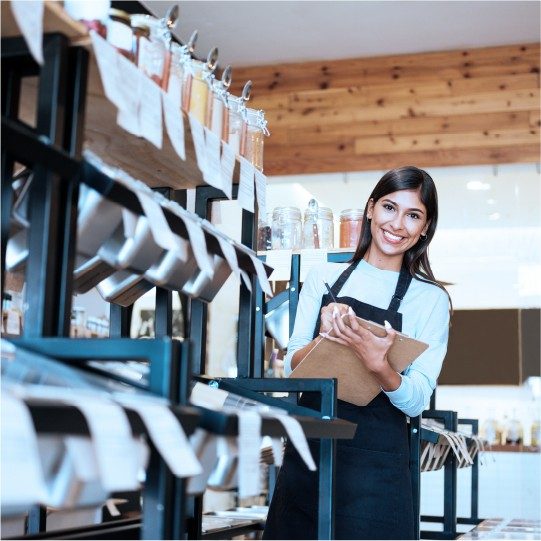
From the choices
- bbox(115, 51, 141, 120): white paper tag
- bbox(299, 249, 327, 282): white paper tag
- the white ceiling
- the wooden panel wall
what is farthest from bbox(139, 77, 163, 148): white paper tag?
the wooden panel wall

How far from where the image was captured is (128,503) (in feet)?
15.3

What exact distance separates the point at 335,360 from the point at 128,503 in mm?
2838

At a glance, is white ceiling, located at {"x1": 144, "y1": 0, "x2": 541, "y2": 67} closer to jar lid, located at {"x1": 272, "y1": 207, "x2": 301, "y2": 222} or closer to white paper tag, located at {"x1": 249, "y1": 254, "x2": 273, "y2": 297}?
jar lid, located at {"x1": 272, "y1": 207, "x2": 301, "y2": 222}

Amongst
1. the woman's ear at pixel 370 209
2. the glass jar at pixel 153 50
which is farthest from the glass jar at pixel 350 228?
the glass jar at pixel 153 50

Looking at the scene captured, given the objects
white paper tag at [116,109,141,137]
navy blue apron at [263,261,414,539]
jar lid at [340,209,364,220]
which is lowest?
navy blue apron at [263,261,414,539]

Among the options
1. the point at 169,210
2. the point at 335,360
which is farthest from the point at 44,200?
the point at 335,360

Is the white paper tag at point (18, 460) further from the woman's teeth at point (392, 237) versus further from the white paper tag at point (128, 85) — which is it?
the woman's teeth at point (392, 237)

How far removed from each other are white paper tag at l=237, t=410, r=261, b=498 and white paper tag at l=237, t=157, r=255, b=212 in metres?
0.85

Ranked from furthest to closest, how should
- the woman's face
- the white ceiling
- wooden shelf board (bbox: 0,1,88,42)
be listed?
1. the white ceiling
2. the woman's face
3. wooden shelf board (bbox: 0,1,88,42)

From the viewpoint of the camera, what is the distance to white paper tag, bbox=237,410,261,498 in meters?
1.27

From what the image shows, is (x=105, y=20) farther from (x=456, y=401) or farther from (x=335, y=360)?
(x=456, y=401)

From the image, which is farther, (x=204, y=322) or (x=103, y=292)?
(x=204, y=322)

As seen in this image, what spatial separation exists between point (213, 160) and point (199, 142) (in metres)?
0.08

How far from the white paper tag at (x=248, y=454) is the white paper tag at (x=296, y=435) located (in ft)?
0.30
